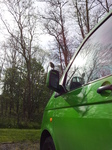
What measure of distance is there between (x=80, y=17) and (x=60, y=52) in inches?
190

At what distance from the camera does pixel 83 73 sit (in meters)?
1.68

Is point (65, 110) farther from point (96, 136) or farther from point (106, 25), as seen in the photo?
point (106, 25)

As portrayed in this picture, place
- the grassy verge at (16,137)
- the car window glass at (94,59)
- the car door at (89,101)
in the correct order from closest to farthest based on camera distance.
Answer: the car door at (89,101) → the car window glass at (94,59) → the grassy verge at (16,137)

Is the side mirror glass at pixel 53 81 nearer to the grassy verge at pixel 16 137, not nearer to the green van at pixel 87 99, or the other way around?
the green van at pixel 87 99

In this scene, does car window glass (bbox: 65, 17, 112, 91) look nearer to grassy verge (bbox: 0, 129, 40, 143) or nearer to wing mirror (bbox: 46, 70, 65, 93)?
wing mirror (bbox: 46, 70, 65, 93)

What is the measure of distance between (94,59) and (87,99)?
14.8 inches

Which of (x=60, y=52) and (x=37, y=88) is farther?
(x=37, y=88)

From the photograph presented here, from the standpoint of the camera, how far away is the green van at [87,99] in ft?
3.70

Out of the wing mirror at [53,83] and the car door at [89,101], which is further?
the wing mirror at [53,83]

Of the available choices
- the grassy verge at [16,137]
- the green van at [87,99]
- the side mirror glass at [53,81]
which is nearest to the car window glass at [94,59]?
the green van at [87,99]

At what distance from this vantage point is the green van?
44.4 inches

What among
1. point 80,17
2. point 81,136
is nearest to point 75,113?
point 81,136

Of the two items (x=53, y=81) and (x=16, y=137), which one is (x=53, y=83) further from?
(x=16, y=137)

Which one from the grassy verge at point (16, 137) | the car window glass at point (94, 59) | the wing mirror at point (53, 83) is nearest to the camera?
the car window glass at point (94, 59)
